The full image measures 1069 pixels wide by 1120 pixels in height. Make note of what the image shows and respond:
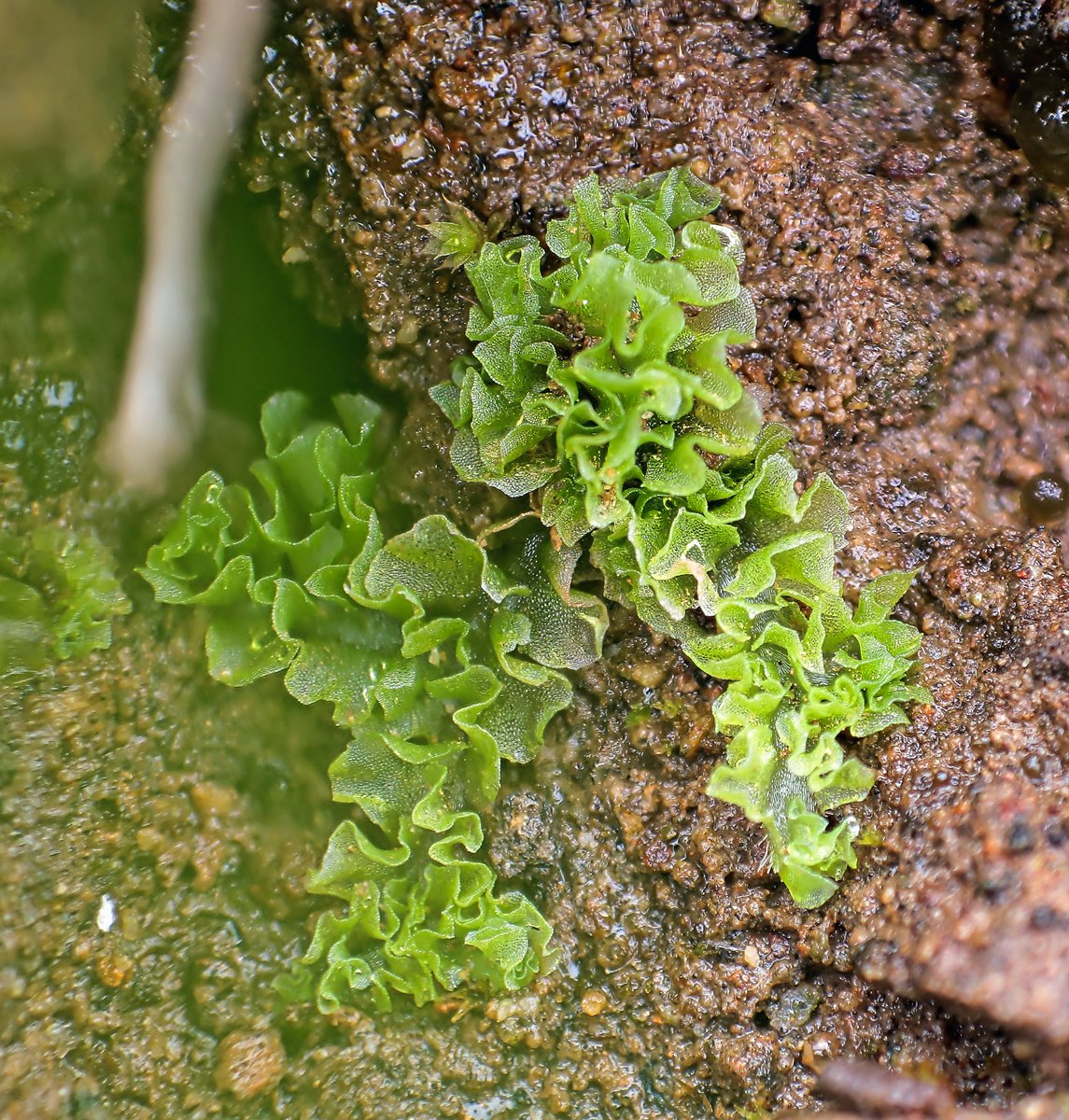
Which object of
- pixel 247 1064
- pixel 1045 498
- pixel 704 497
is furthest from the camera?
pixel 247 1064

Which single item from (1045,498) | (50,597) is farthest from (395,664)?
(1045,498)

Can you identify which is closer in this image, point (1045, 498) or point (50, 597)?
point (1045, 498)

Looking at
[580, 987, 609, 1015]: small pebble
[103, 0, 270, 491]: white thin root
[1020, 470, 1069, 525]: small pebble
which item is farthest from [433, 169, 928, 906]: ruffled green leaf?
[103, 0, 270, 491]: white thin root

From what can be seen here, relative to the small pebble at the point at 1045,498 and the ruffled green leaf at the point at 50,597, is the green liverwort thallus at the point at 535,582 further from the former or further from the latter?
the small pebble at the point at 1045,498

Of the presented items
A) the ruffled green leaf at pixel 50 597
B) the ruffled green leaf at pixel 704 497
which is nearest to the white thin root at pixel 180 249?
the ruffled green leaf at pixel 50 597

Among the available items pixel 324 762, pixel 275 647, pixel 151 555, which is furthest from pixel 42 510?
pixel 324 762

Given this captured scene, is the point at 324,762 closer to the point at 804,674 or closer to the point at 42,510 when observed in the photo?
the point at 42,510

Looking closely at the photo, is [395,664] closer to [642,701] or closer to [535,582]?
[535,582]
